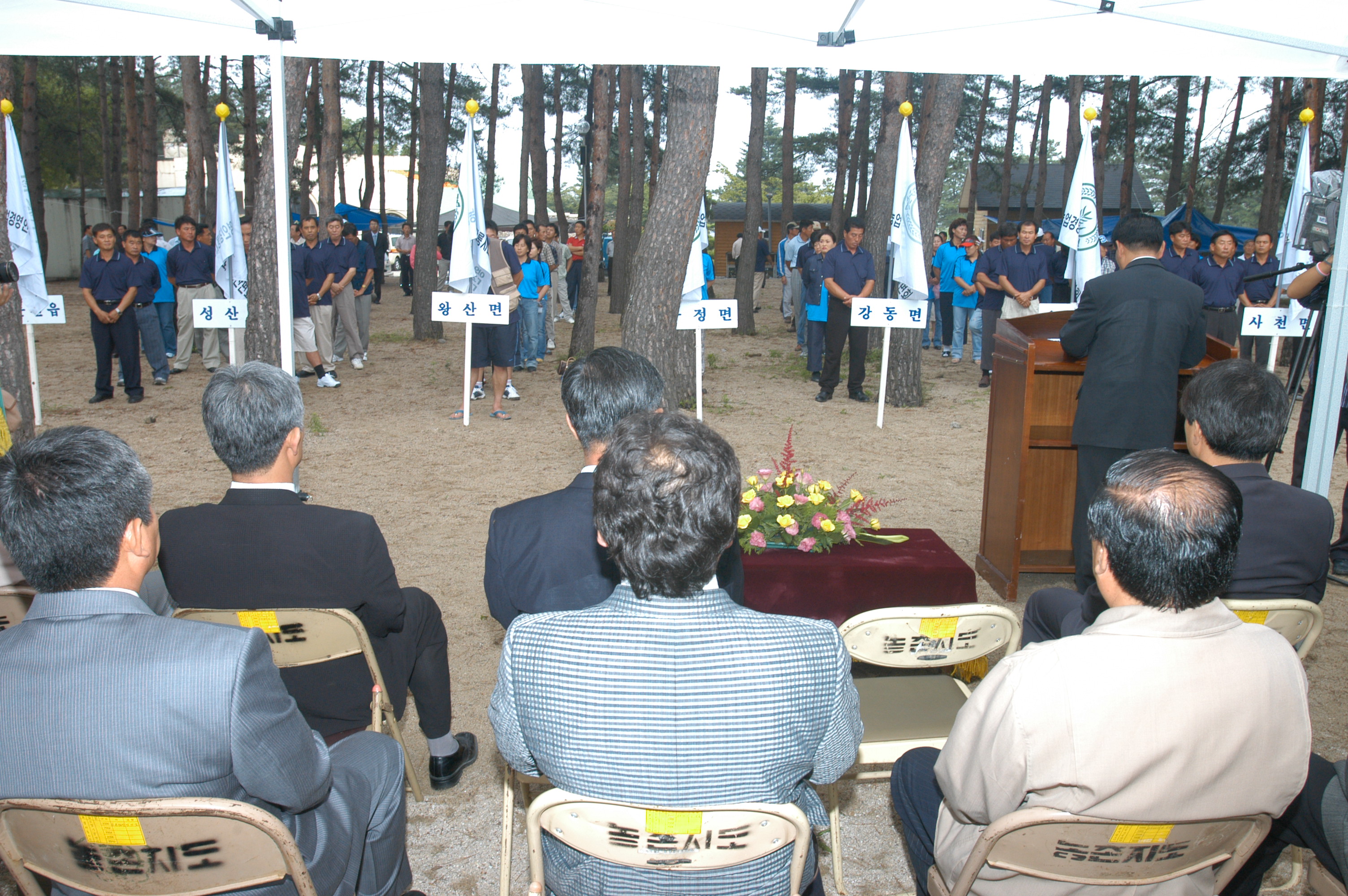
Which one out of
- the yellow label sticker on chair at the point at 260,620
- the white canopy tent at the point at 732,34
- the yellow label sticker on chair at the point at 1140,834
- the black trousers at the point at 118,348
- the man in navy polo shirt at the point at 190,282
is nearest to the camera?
the yellow label sticker on chair at the point at 1140,834

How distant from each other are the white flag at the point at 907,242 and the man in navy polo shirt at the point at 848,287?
3.43 feet

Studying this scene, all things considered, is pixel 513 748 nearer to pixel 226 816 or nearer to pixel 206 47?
pixel 226 816

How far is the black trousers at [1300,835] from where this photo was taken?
6.89 ft

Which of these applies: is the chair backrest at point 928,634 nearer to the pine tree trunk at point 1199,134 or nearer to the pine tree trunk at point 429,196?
the pine tree trunk at point 429,196

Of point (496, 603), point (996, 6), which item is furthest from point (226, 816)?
point (996, 6)

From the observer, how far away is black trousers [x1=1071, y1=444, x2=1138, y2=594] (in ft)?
12.6

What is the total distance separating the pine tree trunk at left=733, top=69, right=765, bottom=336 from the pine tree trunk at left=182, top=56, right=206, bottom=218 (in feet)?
29.1

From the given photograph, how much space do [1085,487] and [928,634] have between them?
205 cm

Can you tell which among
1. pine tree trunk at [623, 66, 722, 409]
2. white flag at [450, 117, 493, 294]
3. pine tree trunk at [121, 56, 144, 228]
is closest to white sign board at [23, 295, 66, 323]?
white flag at [450, 117, 493, 294]

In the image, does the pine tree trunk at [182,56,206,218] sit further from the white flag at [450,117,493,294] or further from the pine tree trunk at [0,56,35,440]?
the white flag at [450,117,493,294]

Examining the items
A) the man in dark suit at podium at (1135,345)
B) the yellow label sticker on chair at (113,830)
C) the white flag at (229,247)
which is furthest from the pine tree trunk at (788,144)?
the yellow label sticker on chair at (113,830)

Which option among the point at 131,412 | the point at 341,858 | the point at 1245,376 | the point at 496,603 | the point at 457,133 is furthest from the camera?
the point at 457,133

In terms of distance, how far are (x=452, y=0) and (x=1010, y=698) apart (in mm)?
4002

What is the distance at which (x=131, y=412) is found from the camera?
8.74 metres
